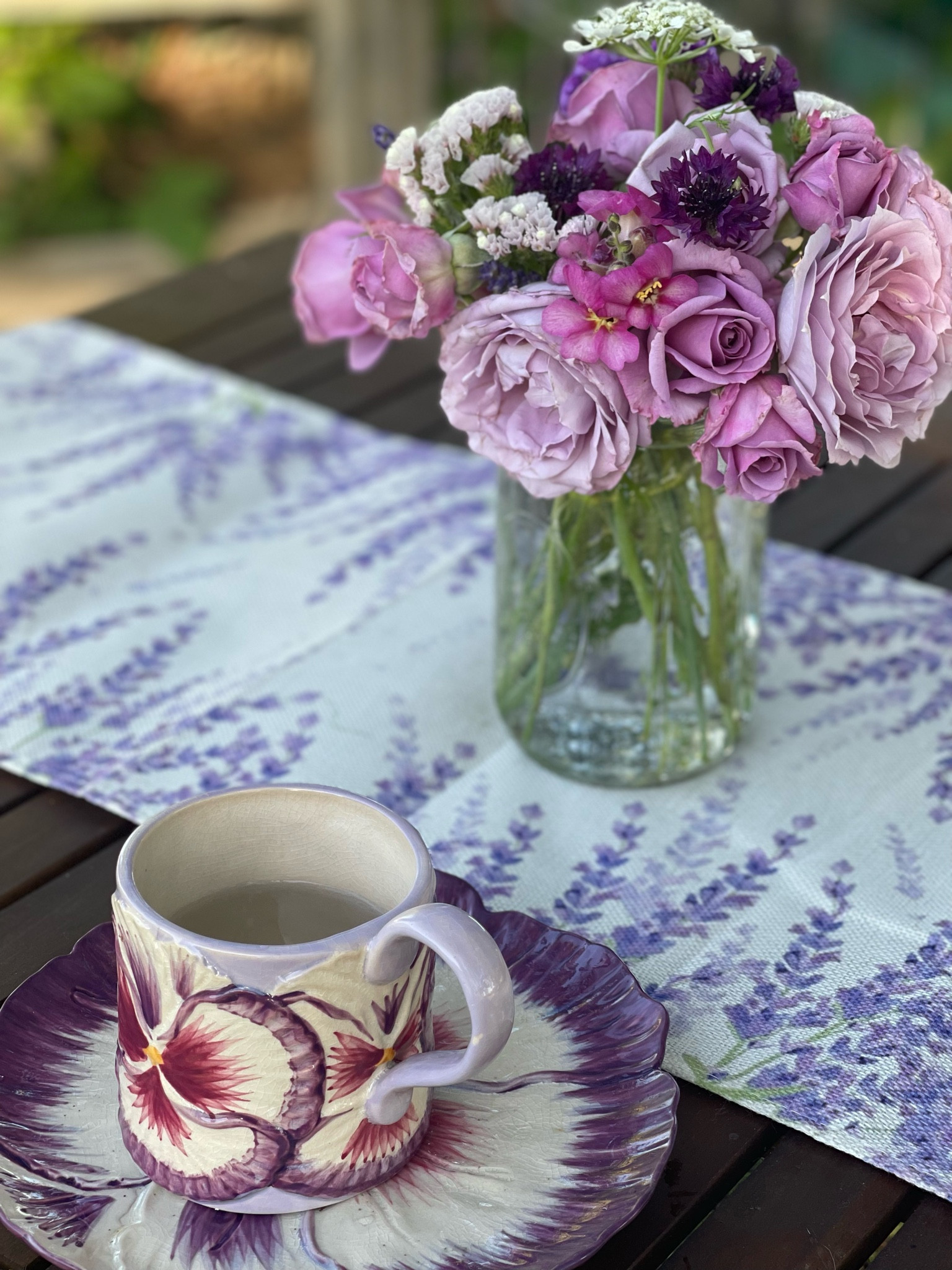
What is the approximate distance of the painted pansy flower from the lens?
477 millimetres

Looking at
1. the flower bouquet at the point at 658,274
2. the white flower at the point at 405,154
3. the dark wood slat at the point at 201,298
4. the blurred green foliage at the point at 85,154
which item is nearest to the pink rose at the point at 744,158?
the flower bouquet at the point at 658,274

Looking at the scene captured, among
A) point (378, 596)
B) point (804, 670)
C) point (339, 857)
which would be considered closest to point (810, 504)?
point (804, 670)

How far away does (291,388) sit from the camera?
4.25 ft

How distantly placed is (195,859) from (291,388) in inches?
32.0

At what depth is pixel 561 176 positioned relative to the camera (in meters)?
0.62

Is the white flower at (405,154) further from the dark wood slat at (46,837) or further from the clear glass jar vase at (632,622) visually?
the dark wood slat at (46,837)

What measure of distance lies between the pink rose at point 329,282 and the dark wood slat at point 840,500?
483mm

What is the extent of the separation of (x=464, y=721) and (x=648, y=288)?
0.35 metres

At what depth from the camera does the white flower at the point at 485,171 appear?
0.64 m

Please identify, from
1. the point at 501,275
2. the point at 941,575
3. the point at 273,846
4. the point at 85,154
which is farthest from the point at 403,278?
the point at 85,154

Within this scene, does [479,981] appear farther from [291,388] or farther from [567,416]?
[291,388]

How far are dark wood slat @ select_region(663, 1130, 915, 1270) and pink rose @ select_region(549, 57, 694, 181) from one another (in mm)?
432

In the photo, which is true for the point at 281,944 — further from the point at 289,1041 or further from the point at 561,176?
the point at 561,176

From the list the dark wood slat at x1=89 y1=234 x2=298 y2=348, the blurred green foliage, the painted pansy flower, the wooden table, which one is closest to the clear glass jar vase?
the wooden table
